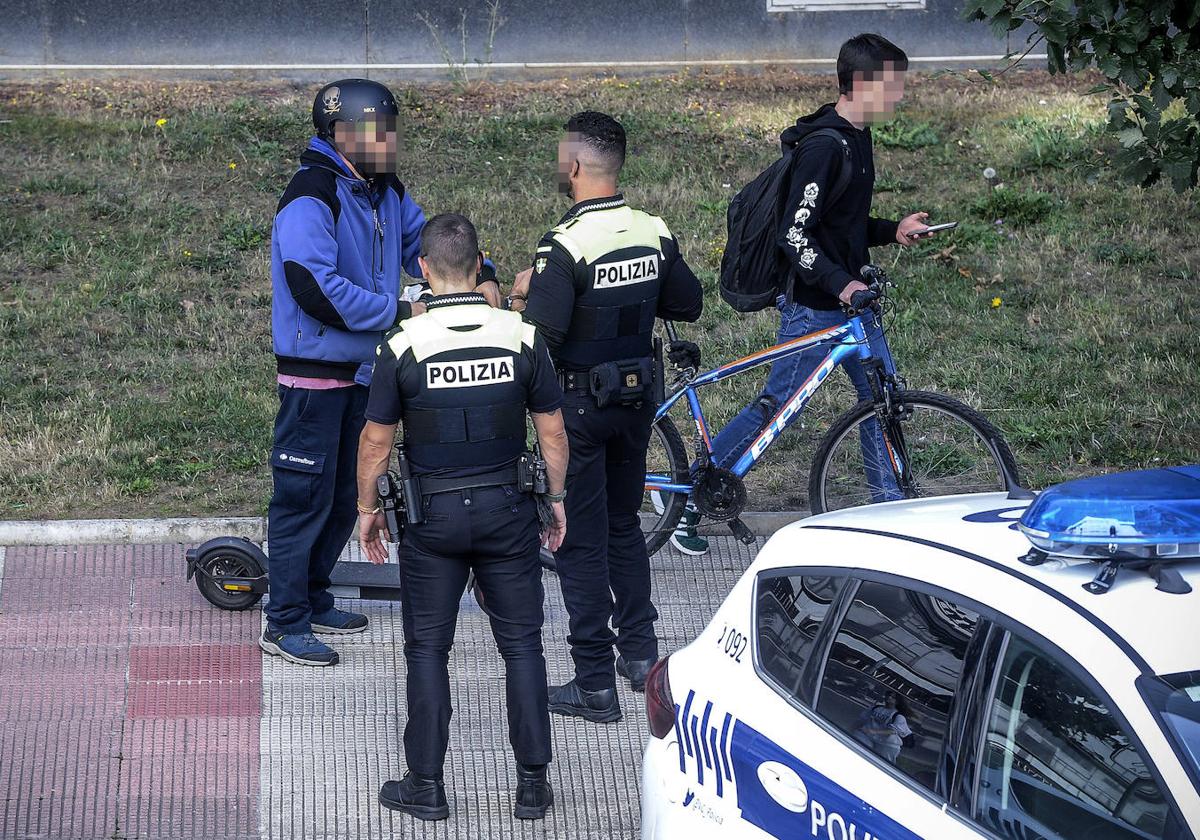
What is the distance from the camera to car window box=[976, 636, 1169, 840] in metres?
2.70

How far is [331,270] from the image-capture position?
5.21 m

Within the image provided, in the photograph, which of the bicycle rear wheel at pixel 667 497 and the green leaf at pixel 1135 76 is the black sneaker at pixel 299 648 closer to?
the bicycle rear wheel at pixel 667 497

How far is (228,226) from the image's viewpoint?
10609 millimetres

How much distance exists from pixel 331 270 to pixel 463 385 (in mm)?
1003

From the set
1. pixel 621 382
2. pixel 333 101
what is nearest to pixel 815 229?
pixel 621 382

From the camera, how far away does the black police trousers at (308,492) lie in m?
5.44

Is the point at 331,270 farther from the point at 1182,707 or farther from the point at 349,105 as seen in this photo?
the point at 1182,707

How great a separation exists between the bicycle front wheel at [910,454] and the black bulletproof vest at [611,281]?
1533 millimetres

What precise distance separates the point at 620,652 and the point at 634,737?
1.41 feet

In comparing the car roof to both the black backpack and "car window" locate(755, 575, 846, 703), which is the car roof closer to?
"car window" locate(755, 575, 846, 703)

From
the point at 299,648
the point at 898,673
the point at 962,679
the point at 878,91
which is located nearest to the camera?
the point at 962,679

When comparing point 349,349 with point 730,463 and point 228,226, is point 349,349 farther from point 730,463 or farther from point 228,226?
point 228,226

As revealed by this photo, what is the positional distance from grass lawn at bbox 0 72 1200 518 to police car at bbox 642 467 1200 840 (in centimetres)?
376

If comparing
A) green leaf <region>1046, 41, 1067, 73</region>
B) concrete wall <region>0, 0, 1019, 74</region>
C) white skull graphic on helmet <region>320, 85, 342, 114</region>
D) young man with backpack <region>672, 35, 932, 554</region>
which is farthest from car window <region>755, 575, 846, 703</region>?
concrete wall <region>0, 0, 1019, 74</region>
